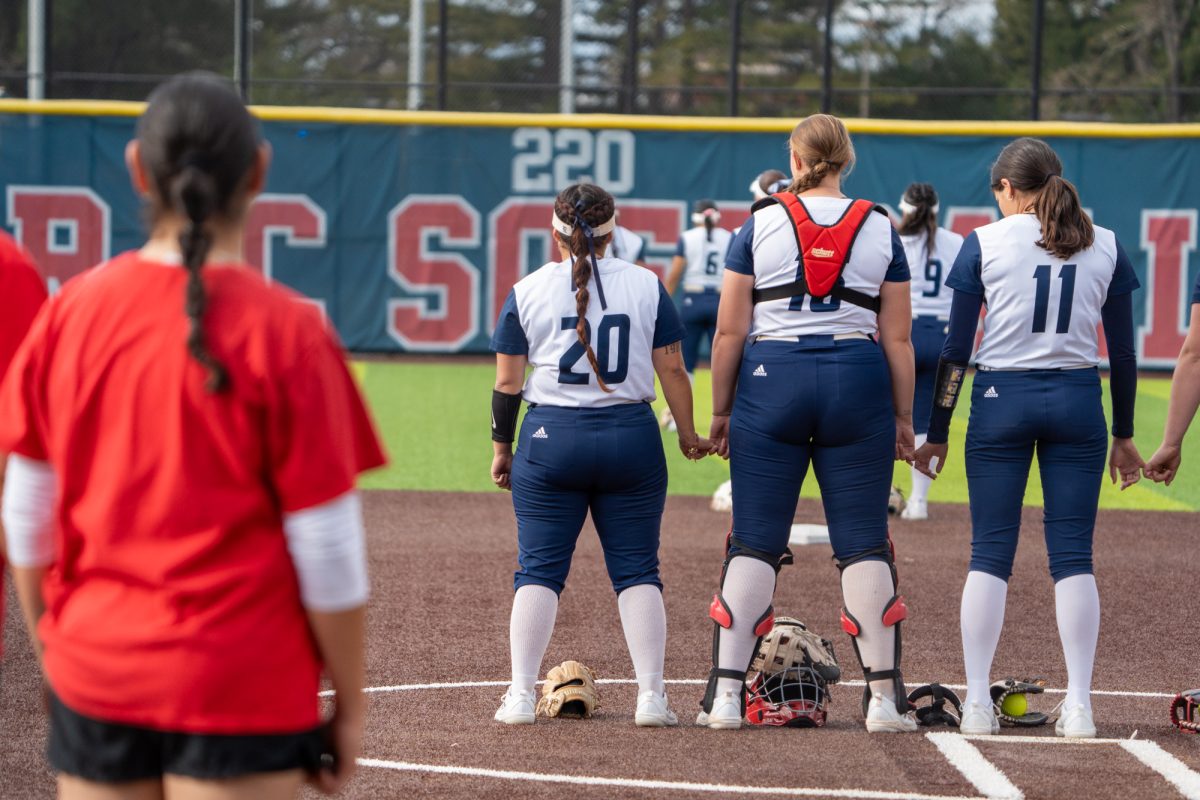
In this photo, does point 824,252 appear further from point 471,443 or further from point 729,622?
point 471,443

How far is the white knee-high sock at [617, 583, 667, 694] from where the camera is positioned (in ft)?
18.6

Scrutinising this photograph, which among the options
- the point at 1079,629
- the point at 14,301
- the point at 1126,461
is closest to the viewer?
the point at 14,301

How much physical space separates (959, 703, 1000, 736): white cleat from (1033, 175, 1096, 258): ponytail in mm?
1618

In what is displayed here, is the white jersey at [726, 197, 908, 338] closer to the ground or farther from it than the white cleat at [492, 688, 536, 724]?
farther from it

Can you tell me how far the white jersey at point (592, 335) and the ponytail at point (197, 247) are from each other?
3.10 m

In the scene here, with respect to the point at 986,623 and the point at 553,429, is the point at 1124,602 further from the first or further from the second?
the point at 553,429

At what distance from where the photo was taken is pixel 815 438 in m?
5.56

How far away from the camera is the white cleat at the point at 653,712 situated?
5.60m

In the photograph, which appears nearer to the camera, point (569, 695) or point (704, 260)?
point (569, 695)

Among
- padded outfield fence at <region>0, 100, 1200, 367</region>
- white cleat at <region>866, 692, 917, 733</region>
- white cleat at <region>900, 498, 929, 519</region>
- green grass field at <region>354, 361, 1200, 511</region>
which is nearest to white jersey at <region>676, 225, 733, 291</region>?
green grass field at <region>354, 361, 1200, 511</region>

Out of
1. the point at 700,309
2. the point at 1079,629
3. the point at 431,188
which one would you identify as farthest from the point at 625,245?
the point at 1079,629

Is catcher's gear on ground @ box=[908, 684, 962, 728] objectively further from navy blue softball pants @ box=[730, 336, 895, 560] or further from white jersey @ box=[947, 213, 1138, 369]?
white jersey @ box=[947, 213, 1138, 369]

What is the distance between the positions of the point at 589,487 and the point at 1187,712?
7.43 ft

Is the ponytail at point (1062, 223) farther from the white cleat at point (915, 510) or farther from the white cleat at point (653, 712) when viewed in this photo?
the white cleat at point (915, 510)
